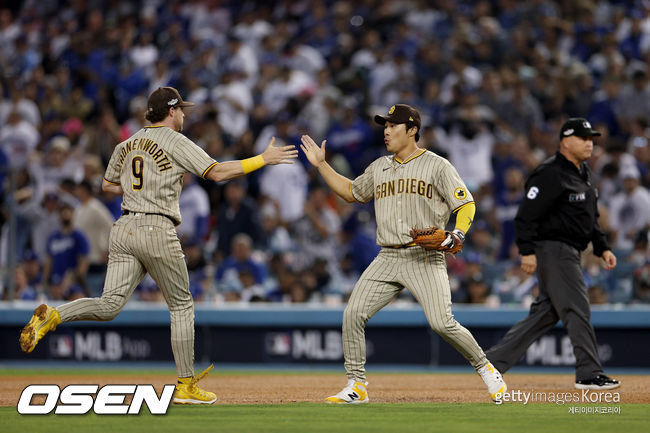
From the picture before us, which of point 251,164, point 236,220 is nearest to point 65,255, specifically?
point 236,220

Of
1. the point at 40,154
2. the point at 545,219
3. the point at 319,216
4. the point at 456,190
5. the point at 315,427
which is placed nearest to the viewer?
the point at 315,427

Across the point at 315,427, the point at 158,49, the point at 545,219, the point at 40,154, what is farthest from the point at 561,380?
the point at 158,49

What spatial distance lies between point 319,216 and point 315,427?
26.9 ft

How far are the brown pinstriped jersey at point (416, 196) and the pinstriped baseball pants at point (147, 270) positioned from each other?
1.47 metres

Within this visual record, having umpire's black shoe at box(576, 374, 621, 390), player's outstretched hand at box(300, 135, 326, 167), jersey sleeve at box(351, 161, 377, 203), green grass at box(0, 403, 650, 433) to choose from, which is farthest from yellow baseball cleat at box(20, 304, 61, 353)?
umpire's black shoe at box(576, 374, 621, 390)

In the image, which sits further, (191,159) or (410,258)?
(410,258)

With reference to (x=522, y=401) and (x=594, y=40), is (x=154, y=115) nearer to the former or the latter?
(x=522, y=401)

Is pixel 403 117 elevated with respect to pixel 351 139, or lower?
lower

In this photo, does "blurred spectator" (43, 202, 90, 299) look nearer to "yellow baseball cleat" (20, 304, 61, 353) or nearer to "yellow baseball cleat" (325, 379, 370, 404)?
"yellow baseball cleat" (20, 304, 61, 353)

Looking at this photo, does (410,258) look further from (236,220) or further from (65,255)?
(236,220)

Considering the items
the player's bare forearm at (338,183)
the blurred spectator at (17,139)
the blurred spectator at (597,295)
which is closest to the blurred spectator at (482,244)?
the blurred spectator at (597,295)

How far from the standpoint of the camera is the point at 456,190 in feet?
23.7

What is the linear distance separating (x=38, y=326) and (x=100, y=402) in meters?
0.74

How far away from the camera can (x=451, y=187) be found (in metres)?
7.24
